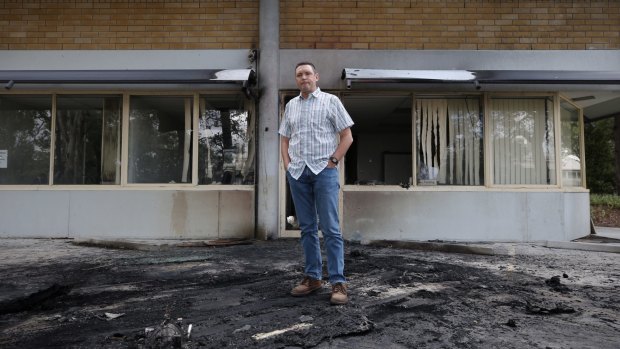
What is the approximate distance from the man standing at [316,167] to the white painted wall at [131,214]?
12.7 ft

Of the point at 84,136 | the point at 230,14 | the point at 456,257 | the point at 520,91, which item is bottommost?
the point at 456,257

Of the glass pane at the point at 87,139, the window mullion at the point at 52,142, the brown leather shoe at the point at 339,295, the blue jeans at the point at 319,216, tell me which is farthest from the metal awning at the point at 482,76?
the window mullion at the point at 52,142

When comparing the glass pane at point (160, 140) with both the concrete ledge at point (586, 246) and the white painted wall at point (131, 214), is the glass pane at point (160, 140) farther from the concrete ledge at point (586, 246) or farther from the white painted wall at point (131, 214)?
the concrete ledge at point (586, 246)

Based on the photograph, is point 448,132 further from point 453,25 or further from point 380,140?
point 380,140

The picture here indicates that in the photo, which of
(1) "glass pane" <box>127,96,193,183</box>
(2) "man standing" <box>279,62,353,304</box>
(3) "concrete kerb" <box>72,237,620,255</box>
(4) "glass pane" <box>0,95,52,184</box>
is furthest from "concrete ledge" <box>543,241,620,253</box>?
(4) "glass pane" <box>0,95,52,184</box>

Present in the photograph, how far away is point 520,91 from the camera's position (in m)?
7.50

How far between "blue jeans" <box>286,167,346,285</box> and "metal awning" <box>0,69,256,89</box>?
3717 mm

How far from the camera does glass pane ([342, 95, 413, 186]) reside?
8.12 meters

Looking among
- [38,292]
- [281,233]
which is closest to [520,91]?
[281,233]

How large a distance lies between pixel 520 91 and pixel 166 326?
23.3 ft

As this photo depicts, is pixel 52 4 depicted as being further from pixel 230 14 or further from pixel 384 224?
pixel 384 224

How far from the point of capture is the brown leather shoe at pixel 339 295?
3.28m

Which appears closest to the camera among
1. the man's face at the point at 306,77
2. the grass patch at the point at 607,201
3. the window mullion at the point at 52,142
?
the man's face at the point at 306,77

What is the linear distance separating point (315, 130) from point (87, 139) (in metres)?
5.86
